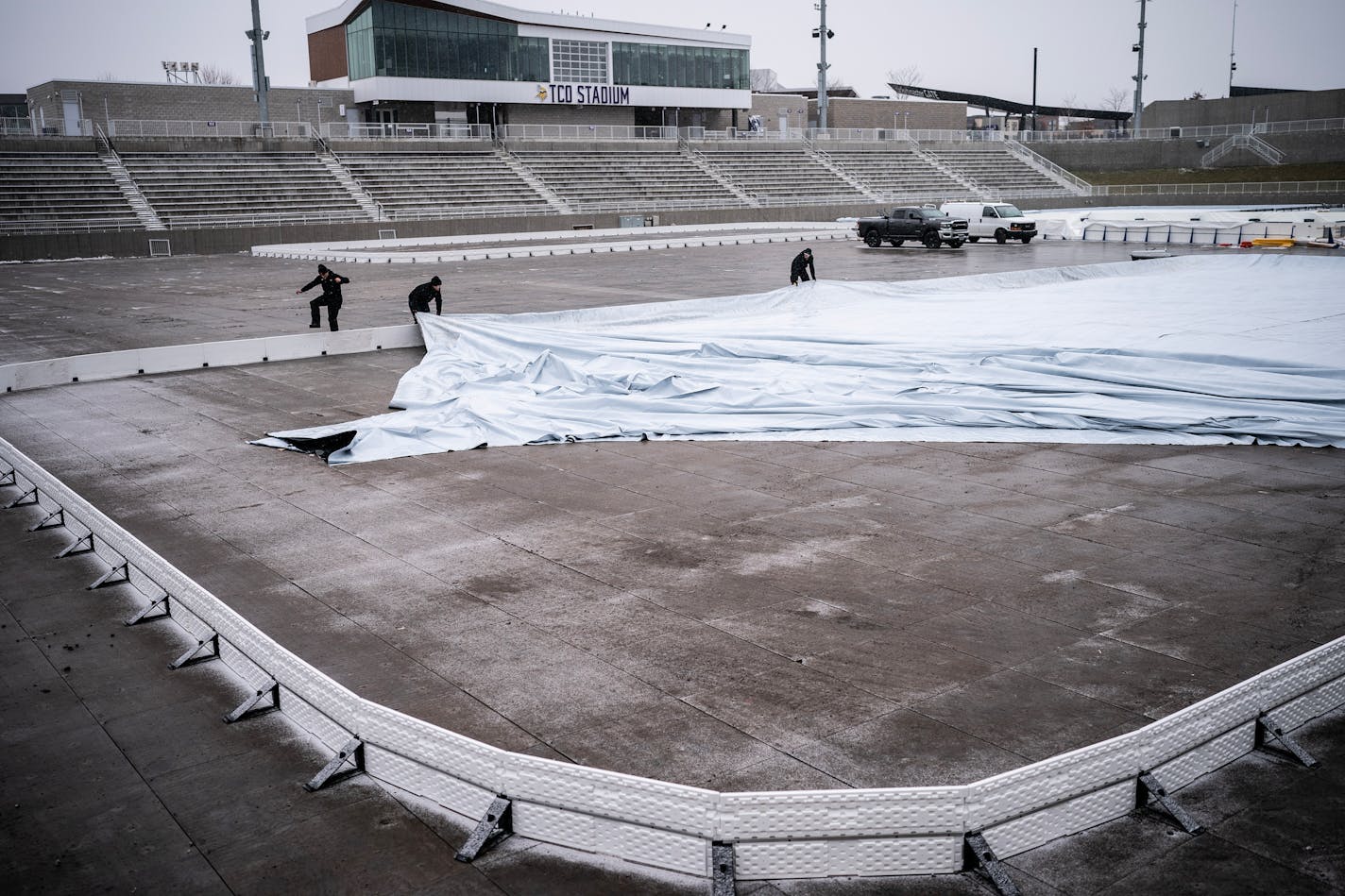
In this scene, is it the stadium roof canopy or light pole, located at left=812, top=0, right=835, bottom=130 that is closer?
light pole, located at left=812, top=0, right=835, bottom=130

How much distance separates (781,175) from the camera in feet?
217

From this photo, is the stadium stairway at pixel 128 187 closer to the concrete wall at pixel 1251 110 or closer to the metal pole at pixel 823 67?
the metal pole at pixel 823 67

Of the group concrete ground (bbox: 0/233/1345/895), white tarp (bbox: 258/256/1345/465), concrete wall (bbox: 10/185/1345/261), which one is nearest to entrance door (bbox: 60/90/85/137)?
concrete wall (bbox: 10/185/1345/261)

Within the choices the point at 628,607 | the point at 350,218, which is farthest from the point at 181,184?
the point at 628,607

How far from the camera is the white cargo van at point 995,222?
4084 centimetres

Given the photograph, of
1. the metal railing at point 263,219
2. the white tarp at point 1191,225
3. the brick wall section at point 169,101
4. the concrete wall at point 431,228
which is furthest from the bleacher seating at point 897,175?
the brick wall section at point 169,101

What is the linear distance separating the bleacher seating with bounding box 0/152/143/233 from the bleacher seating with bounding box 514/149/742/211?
20.6 metres

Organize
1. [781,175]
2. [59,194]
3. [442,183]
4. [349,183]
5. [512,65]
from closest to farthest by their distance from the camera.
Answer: [59,194] → [349,183] → [442,183] → [781,175] → [512,65]

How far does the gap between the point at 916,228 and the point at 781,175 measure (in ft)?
89.0

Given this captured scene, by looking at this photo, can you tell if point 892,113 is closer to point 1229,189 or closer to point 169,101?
point 1229,189

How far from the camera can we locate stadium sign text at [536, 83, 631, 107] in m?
70.2

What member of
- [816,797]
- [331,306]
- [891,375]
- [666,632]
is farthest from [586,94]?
[816,797]

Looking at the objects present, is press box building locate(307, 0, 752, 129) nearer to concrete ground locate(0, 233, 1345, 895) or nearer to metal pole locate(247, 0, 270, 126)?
metal pole locate(247, 0, 270, 126)

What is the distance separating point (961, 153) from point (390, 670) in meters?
74.5
